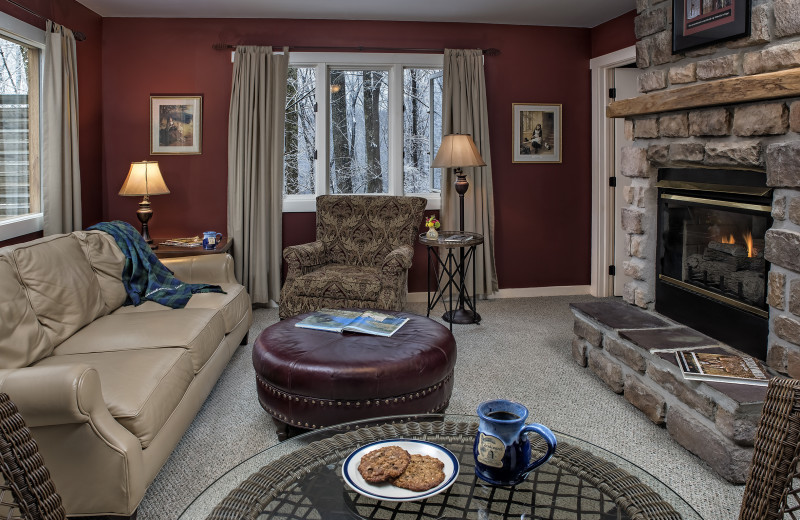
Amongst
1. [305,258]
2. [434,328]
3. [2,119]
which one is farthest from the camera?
[305,258]

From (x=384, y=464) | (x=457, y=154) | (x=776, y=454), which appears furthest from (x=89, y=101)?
(x=776, y=454)

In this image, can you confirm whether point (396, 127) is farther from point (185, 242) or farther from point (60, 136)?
point (60, 136)

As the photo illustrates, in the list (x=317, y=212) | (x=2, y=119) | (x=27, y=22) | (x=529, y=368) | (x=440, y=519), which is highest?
(x=27, y=22)

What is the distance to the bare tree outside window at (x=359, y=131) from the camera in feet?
19.0

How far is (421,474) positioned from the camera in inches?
57.4

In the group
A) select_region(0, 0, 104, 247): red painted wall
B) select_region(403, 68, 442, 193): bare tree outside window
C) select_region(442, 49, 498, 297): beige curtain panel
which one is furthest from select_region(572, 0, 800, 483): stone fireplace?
select_region(0, 0, 104, 247): red painted wall

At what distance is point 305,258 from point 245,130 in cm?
135

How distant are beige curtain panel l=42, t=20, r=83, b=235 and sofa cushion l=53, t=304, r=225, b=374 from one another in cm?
150

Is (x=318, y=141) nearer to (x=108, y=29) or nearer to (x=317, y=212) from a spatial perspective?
(x=317, y=212)

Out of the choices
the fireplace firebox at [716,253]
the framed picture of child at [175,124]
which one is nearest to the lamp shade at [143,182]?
the framed picture of child at [175,124]

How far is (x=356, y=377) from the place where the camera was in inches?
104

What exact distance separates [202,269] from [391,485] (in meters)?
3.09

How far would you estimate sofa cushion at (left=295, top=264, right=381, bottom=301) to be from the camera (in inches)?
181

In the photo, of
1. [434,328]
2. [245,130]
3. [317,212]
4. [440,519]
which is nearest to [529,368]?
[434,328]
